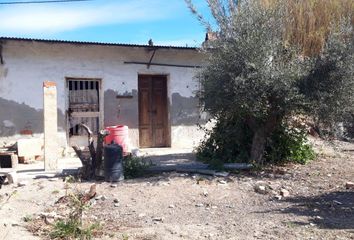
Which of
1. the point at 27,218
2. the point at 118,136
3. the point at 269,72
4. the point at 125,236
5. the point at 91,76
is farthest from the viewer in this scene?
the point at 91,76

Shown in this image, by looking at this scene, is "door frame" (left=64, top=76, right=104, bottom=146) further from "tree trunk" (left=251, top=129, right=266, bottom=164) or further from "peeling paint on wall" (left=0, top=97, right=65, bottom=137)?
"tree trunk" (left=251, top=129, right=266, bottom=164)

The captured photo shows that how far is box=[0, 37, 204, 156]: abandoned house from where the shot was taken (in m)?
12.4

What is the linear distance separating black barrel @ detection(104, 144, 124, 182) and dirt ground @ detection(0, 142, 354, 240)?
28 cm

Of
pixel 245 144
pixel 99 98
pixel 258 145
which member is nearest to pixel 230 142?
pixel 245 144

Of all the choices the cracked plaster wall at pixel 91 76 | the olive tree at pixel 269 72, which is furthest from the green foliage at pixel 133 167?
the cracked plaster wall at pixel 91 76

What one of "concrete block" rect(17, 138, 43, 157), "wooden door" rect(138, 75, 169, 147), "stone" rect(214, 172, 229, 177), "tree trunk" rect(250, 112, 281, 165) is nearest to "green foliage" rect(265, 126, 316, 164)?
"tree trunk" rect(250, 112, 281, 165)

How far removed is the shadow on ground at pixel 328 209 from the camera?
6340 millimetres

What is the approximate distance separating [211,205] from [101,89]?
6.69m

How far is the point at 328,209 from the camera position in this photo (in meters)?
7.10

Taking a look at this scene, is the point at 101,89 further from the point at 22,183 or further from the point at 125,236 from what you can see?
the point at 125,236

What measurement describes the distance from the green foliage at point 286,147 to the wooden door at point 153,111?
14.6 ft

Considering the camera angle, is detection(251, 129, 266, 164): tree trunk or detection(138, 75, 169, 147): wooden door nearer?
detection(251, 129, 266, 164): tree trunk

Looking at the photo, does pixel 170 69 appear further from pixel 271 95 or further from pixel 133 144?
pixel 271 95

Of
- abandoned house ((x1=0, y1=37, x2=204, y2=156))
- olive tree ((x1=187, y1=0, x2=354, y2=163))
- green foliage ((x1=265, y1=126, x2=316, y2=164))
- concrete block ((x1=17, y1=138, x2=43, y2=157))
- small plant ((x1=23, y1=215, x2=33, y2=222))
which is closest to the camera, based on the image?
small plant ((x1=23, y1=215, x2=33, y2=222))
